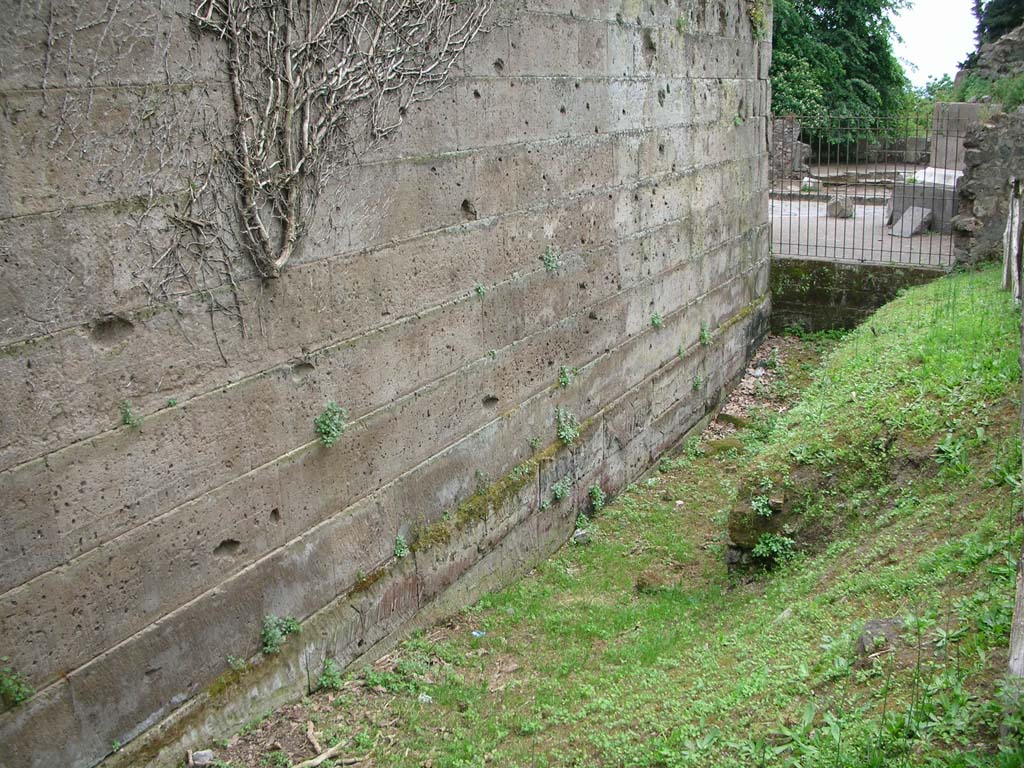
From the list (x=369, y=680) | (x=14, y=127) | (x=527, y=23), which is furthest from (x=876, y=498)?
(x=14, y=127)

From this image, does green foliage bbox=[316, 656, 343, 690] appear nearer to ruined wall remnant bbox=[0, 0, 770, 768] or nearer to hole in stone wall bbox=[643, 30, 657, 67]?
ruined wall remnant bbox=[0, 0, 770, 768]

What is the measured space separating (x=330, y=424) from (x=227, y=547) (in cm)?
85

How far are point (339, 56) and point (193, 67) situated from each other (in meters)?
0.96

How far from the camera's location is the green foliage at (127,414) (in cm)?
399

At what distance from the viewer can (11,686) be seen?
3613 millimetres

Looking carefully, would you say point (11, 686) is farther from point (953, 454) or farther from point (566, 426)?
point (953, 454)

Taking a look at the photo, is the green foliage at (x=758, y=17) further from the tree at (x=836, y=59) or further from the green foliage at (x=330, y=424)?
the tree at (x=836, y=59)

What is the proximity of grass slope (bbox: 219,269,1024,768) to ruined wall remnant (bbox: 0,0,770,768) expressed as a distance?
0.40m

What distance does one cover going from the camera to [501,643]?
19.1 ft

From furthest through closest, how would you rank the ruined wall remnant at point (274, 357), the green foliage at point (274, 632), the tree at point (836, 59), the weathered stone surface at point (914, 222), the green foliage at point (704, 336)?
1. the tree at point (836, 59)
2. the weathered stone surface at point (914, 222)
3. the green foliage at point (704, 336)
4. the green foliage at point (274, 632)
5. the ruined wall remnant at point (274, 357)

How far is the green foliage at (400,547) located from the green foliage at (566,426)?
1.93 m

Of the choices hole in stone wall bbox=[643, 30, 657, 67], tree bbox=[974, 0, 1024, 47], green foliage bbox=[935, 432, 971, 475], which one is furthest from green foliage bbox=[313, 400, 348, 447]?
tree bbox=[974, 0, 1024, 47]

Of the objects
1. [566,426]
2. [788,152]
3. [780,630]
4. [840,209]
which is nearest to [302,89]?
[566,426]

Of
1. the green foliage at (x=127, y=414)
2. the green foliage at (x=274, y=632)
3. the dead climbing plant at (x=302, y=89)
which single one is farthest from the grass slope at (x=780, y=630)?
the dead climbing plant at (x=302, y=89)
